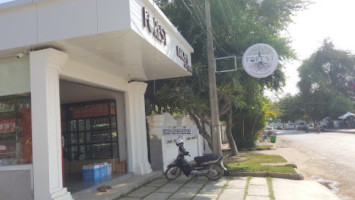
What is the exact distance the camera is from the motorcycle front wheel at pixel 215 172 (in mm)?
8266

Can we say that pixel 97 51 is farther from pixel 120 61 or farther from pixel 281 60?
pixel 281 60

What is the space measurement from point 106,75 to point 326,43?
57243 mm

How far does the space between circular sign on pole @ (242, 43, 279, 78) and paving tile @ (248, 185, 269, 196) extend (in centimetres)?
318

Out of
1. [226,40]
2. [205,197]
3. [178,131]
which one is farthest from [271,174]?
[226,40]

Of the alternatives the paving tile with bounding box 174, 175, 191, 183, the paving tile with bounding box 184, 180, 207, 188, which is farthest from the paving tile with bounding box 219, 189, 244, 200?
the paving tile with bounding box 174, 175, 191, 183

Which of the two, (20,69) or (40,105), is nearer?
(40,105)

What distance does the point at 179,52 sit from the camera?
8312 millimetres

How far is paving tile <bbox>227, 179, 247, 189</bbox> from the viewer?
756 cm

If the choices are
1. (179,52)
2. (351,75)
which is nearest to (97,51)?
(179,52)

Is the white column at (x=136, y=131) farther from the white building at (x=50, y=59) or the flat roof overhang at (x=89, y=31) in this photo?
the flat roof overhang at (x=89, y=31)

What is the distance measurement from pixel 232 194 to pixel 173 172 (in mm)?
2251

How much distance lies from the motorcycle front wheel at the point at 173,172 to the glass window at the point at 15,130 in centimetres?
398

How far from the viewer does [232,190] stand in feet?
23.4

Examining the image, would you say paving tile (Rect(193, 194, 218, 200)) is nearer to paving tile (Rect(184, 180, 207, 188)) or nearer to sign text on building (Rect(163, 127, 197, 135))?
paving tile (Rect(184, 180, 207, 188))
